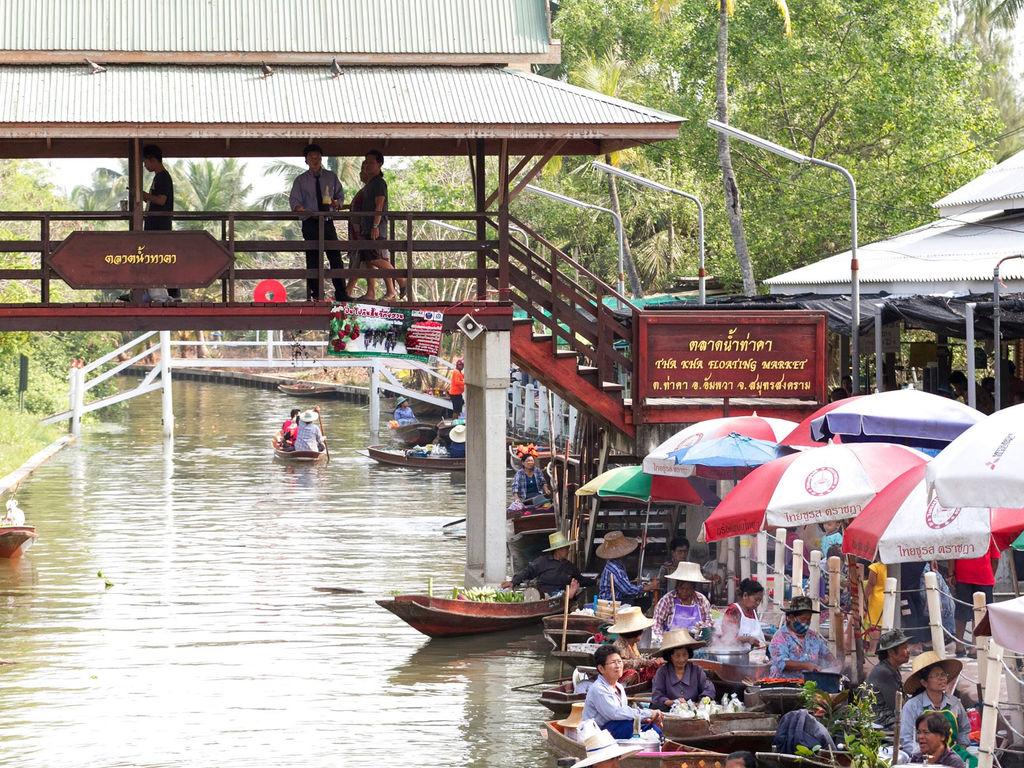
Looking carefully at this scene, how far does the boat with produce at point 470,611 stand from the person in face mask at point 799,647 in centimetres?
583

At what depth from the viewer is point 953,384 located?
25.2 m

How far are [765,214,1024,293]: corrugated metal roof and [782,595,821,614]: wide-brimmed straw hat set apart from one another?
8174mm

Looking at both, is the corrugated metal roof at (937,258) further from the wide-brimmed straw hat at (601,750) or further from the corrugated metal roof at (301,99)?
the wide-brimmed straw hat at (601,750)

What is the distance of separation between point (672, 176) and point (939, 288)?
1063 inches

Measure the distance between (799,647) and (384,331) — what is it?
828cm

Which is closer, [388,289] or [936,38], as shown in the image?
[388,289]

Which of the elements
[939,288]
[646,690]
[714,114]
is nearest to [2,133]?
[646,690]

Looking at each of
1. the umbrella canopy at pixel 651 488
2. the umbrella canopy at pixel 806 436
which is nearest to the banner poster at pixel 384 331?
the umbrella canopy at pixel 651 488

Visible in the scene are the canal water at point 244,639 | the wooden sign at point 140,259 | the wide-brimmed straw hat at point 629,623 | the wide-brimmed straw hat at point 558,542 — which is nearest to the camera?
the wide-brimmed straw hat at point 629,623

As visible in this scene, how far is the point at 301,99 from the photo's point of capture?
69.5 ft

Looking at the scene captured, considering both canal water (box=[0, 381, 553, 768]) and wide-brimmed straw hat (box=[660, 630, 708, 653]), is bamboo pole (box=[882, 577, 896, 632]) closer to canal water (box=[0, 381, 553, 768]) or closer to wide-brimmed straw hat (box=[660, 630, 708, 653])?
wide-brimmed straw hat (box=[660, 630, 708, 653])

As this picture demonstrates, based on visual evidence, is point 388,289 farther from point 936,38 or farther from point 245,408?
point 245,408

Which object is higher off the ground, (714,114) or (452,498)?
(714,114)

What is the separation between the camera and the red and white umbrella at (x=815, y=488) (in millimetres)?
14281
